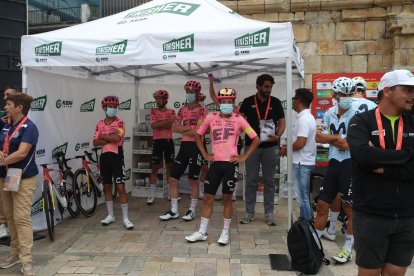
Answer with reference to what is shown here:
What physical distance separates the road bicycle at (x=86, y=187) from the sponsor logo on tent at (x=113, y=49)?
7.08 ft

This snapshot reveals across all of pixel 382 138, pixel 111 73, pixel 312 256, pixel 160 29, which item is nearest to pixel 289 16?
pixel 111 73

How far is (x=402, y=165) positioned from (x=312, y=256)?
6.21 feet

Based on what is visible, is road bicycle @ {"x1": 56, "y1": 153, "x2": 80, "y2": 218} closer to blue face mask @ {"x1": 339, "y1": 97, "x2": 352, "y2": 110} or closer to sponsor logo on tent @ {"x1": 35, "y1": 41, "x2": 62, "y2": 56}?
sponsor logo on tent @ {"x1": 35, "y1": 41, "x2": 62, "y2": 56}

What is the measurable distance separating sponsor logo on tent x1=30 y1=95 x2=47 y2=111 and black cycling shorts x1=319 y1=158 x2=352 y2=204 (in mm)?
3914

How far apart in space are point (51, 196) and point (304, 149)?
128 inches

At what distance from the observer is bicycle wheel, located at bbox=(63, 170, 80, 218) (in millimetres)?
5789

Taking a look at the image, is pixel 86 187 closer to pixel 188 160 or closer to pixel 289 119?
pixel 188 160

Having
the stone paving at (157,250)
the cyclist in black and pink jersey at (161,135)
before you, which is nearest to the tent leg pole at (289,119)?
the stone paving at (157,250)

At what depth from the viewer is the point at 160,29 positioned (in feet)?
15.8

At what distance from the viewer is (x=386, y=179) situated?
2.40 metres

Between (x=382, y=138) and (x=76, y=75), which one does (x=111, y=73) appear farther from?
(x=382, y=138)

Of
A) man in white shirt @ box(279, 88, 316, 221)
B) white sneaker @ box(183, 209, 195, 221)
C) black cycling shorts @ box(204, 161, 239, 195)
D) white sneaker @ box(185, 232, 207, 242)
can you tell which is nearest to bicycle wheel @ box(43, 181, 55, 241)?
white sneaker @ box(185, 232, 207, 242)

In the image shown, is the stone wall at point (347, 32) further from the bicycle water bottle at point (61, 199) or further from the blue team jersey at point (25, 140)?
the blue team jersey at point (25, 140)

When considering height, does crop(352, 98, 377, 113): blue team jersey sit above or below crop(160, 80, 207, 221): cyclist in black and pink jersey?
above
